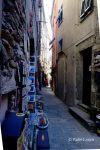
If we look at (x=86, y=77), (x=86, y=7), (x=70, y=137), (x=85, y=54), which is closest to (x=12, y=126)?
(x=70, y=137)

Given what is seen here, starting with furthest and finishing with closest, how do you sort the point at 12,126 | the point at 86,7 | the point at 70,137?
1. the point at 86,7
2. the point at 70,137
3. the point at 12,126

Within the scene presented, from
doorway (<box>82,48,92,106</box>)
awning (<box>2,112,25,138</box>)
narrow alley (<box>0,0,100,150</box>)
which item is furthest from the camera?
doorway (<box>82,48,92,106</box>)

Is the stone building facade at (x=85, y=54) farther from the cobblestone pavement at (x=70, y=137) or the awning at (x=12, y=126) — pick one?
the awning at (x=12, y=126)

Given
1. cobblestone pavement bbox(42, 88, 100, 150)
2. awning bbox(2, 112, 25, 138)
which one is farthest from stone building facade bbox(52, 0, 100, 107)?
awning bbox(2, 112, 25, 138)

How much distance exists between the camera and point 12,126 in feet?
6.72

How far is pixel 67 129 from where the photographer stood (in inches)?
260

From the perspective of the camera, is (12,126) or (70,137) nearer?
(12,126)

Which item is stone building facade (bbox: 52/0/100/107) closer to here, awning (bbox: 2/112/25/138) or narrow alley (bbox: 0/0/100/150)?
narrow alley (bbox: 0/0/100/150)

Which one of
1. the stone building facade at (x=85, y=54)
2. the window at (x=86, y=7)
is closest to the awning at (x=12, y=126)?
the stone building facade at (x=85, y=54)

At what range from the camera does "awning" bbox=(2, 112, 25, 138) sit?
1923 mm

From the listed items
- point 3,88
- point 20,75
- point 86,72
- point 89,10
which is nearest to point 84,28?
point 89,10

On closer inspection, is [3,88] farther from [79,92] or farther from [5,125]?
[79,92]

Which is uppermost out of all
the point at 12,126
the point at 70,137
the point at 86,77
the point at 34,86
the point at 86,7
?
the point at 86,7

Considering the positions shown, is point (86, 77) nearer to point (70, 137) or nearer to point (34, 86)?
point (34, 86)
